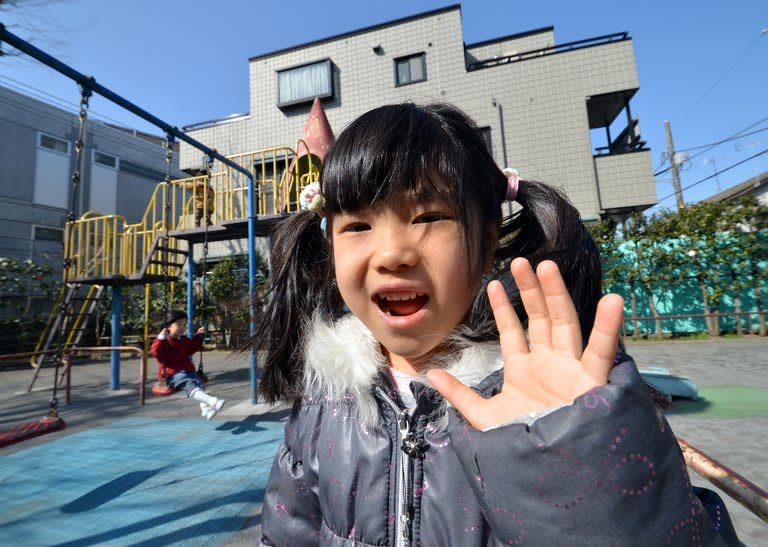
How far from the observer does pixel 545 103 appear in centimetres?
999

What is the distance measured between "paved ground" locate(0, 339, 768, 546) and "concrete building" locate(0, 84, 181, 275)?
996 centimetres

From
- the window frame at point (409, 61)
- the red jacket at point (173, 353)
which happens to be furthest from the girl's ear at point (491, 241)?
the window frame at point (409, 61)

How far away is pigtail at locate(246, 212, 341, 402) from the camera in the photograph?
130 centimetres

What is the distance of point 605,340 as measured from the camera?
55 cm

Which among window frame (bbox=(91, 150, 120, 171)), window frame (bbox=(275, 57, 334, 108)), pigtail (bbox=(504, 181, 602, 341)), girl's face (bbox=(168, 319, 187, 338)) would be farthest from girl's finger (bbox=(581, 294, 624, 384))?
window frame (bbox=(91, 150, 120, 171))

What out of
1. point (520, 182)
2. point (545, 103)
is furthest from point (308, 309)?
point (545, 103)

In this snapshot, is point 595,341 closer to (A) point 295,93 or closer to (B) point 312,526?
(B) point 312,526

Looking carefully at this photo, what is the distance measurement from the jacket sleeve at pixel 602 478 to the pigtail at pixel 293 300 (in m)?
0.85

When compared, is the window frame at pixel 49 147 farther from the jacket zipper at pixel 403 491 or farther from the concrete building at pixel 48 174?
the jacket zipper at pixel 403 491

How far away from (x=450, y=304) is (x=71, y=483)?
344cm

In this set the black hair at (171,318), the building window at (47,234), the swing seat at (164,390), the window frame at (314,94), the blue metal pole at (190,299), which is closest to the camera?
the swing seat at (164,390)

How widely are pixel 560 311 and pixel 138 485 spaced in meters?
3.27

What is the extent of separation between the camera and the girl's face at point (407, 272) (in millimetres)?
805

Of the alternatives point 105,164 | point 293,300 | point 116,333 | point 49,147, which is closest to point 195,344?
point 116,333
